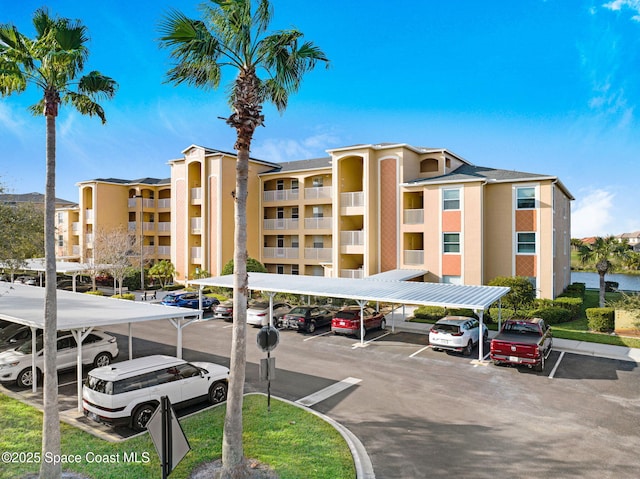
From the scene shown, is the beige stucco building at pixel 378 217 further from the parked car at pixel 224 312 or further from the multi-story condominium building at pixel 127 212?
the parked car at pixel 224 312

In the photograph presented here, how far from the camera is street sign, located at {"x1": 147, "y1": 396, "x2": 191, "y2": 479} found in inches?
232

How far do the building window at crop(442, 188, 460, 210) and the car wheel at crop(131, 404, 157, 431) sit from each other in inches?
940

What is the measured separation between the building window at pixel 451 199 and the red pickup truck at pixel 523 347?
520 inches

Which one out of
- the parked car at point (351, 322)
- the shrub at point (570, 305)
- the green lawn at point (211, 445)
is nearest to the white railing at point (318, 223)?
the parked car at point (351, 322)

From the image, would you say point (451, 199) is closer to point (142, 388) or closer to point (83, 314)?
point (83, 314)

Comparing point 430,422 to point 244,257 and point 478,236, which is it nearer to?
point 244,257

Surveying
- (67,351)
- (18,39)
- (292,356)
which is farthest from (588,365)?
(18,39)

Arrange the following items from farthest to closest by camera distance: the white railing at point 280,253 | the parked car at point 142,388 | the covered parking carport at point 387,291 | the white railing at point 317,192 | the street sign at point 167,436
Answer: the white railing at point 280,253, the white railing at point 317,192, the covered parking carport at point 387,291, the parked car at point 142,388, the street sign at point 167,436

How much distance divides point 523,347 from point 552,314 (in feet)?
34.1

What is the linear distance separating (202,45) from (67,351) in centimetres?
1223

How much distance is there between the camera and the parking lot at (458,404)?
927 centimetres

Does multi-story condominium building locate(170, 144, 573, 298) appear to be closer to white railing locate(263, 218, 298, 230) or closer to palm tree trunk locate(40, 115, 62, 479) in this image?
white railing locate(263, 218, 298, 230)

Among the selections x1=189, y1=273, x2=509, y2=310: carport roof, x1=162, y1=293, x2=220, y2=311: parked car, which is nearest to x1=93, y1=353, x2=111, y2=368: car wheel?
x1=189, y1=273, x2=509, y2=310: carport roof

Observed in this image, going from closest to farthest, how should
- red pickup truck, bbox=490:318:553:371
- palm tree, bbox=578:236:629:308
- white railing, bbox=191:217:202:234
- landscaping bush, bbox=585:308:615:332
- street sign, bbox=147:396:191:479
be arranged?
street sign, bbox=147:396:191:479, red pickup truck, bbox=490:318:553:371, landscaping bush, bbox=585:308:615:332, palm tree, bbox=578:236:629:308, white railing, bbox=191:217:202:234
